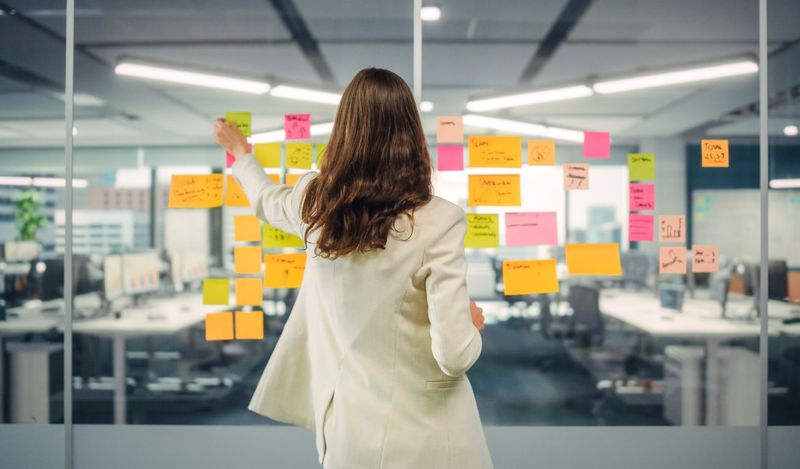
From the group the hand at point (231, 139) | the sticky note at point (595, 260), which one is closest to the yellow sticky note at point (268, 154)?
the hand at point (231, 139)

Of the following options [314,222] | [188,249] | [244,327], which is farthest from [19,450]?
[314,222]

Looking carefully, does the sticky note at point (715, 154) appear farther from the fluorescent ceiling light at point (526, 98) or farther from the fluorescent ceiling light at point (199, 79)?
the fluorescent ceiling light at point (199, 79)

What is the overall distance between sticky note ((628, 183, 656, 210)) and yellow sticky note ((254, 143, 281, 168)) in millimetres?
1338

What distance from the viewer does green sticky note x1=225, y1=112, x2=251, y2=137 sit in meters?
1.87

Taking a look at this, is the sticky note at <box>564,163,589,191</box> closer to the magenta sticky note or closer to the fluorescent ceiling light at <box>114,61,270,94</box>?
the magenta sticky note

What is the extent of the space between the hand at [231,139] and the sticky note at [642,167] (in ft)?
4.68

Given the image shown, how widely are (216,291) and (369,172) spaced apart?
48.1 inches

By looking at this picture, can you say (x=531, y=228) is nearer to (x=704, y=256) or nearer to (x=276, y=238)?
(x=704, y=256)

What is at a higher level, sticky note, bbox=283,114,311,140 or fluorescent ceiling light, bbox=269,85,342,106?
fluorescent ceiling light, bbox=269,85,342,106

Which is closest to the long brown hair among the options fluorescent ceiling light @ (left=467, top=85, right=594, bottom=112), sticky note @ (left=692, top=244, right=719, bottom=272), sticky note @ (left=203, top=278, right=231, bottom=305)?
sticky note @ (left=203, top=278, right=231, bottom=305)

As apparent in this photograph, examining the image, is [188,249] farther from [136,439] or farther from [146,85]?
[136,439]

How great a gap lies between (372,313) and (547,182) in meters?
1.23

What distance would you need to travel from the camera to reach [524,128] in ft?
7.22

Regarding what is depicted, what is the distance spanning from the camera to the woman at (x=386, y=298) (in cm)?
97
